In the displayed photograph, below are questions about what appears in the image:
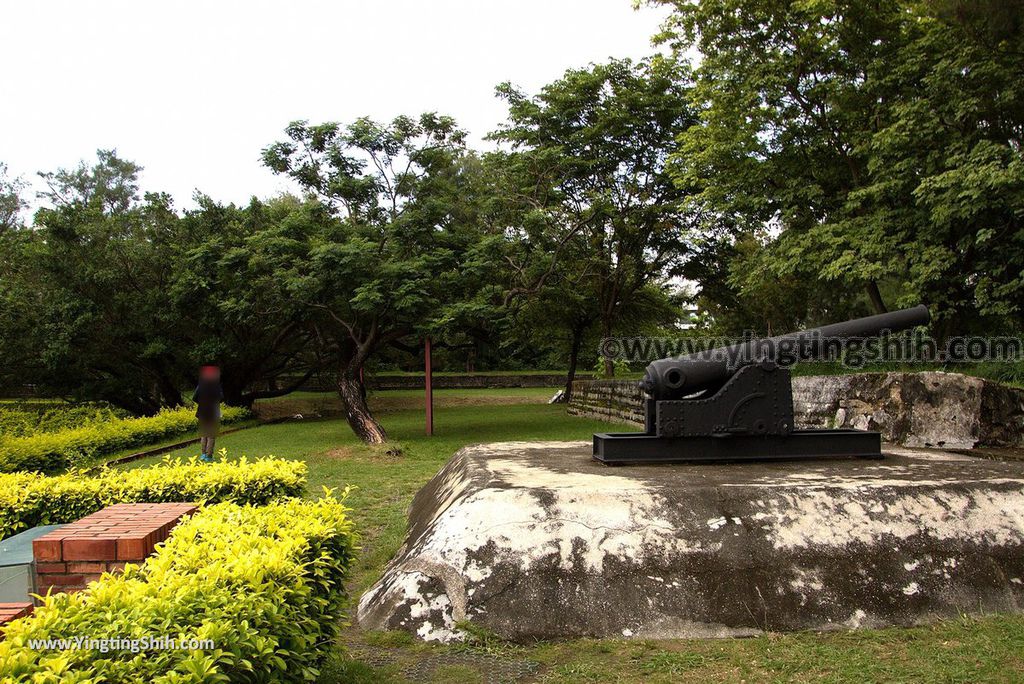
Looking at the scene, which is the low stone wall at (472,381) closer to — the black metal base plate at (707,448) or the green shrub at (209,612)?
the black metal base plate at (707,448)

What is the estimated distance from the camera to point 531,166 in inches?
580

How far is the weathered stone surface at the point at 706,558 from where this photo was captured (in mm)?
3430

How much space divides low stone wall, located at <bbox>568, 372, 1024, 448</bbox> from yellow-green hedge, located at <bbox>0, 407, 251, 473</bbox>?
866 cm

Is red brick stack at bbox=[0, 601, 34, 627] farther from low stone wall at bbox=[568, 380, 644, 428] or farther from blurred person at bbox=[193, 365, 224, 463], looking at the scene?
low stone wall at bbox=[568, 380, 644, 428]

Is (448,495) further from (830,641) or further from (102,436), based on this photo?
(102,436)

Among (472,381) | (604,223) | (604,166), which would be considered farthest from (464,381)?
(604,166)

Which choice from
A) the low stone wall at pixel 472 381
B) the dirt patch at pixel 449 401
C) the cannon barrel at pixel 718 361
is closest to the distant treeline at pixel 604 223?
the dirt patch at pixel 449 401

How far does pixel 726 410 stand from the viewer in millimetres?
4734

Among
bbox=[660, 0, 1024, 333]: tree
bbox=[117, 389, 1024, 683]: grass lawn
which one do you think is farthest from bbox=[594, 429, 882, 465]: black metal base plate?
bbox=[660, 0, 1024, 333]: tree

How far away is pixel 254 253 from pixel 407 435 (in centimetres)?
445

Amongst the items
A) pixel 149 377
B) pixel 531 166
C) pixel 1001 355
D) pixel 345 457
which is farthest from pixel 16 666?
pixel 149 377

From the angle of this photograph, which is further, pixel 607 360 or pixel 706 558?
pixel 607 360

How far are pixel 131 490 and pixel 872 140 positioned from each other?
32.7 feet

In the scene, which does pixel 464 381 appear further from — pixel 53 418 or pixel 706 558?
pixel 706 558
